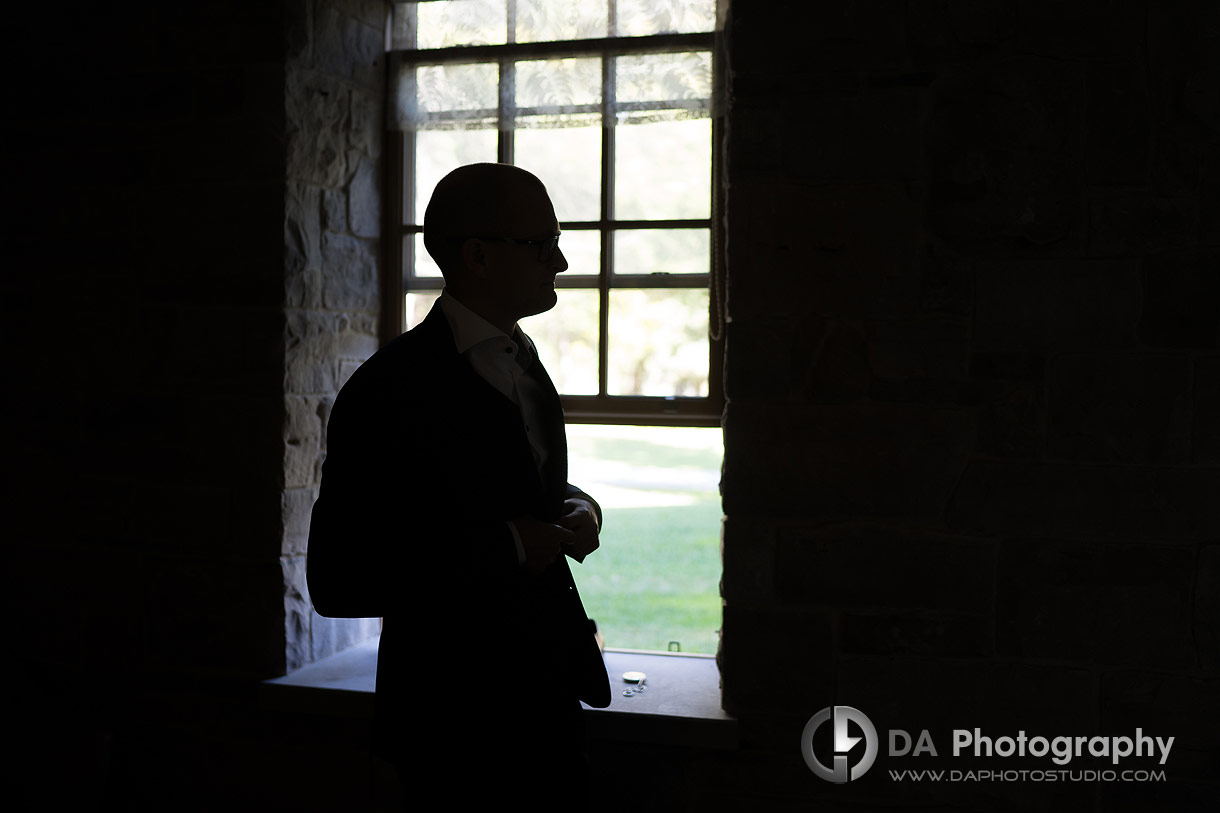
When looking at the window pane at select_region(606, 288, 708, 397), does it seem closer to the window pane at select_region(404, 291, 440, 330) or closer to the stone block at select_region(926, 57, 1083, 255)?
the window pane at select_region(404, 291, 440, 330)

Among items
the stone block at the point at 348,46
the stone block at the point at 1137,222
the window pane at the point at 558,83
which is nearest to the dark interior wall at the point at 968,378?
the stone block at the point at 1137,222

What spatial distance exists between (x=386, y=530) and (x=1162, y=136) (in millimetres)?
1775

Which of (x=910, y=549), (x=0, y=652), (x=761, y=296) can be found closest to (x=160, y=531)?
(x=0, y=652)

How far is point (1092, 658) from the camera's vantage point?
193 cm

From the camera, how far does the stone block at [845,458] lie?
6.41 feet

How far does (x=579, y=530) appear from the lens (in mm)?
1596

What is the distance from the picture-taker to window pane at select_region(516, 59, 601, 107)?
2.38 metres

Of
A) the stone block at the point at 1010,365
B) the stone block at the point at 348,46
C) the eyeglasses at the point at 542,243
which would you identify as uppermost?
the stone block at the point at 348,46

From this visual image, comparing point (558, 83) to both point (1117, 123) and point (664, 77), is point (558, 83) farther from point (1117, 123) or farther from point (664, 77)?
point (1117, 123)

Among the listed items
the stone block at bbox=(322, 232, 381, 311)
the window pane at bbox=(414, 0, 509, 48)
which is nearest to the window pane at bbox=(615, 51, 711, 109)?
the window pane at bbox=(414, 0, 509, 48)

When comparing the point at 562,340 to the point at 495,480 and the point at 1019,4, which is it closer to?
the point at 495,480

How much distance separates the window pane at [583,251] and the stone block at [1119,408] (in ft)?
3.84

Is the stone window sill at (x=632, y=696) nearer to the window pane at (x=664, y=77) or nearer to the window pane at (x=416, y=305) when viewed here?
the window pane at (x=416, y=305)

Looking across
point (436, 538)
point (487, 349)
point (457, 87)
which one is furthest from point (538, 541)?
point (457, 87)
